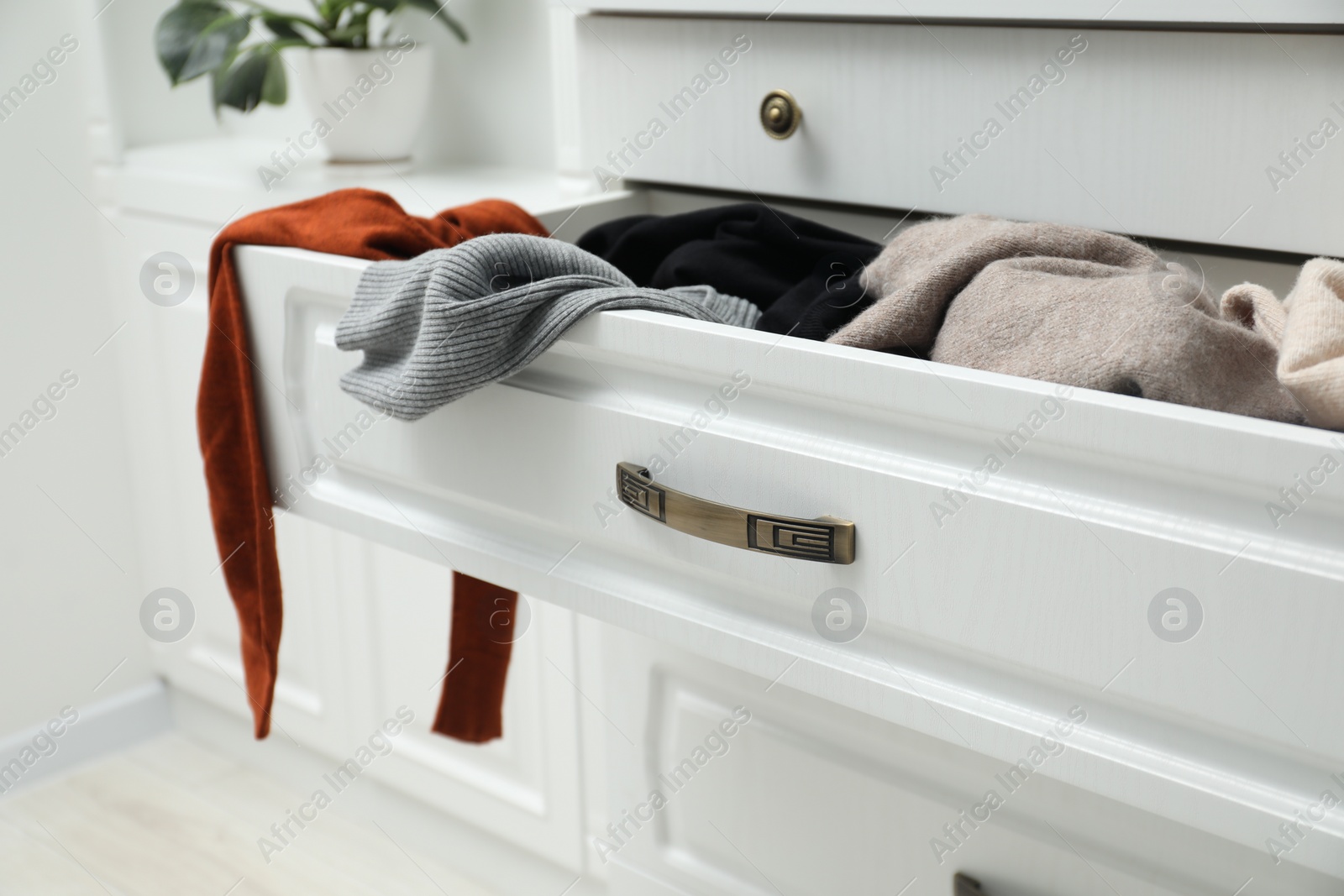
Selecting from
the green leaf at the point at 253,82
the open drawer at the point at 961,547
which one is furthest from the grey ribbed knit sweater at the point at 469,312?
the green leaf at the point at 253,82

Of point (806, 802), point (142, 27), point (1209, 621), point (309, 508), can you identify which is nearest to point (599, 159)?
point (309, 508)

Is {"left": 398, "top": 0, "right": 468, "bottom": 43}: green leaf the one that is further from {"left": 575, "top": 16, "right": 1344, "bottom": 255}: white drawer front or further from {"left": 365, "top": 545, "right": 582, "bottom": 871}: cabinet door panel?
{"left": 365, "top": 545, "right": 582, "bottom": 871}: cabinet door panel

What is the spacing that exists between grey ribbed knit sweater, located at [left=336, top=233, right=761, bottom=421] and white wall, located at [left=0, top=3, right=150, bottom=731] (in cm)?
92

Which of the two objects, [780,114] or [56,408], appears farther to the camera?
[56,408]

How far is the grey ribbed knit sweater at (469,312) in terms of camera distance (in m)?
0.50

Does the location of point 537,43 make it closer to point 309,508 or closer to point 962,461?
point 309,508

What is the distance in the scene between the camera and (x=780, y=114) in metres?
0.73

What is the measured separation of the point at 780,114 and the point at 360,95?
1.82 ft

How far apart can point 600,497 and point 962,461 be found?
183 millimetres

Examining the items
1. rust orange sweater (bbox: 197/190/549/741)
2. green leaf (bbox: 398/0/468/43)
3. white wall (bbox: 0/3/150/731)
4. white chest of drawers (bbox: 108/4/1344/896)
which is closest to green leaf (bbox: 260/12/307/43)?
green leaf (bbox: 398/0/468/43)

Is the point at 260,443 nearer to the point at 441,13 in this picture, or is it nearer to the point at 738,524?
the point at 738,524

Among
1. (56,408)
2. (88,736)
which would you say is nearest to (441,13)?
(56,408)

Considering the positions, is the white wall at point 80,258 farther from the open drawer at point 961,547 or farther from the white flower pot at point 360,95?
the open drawer at point 961,547

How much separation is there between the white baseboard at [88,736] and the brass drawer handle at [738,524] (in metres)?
1.23
